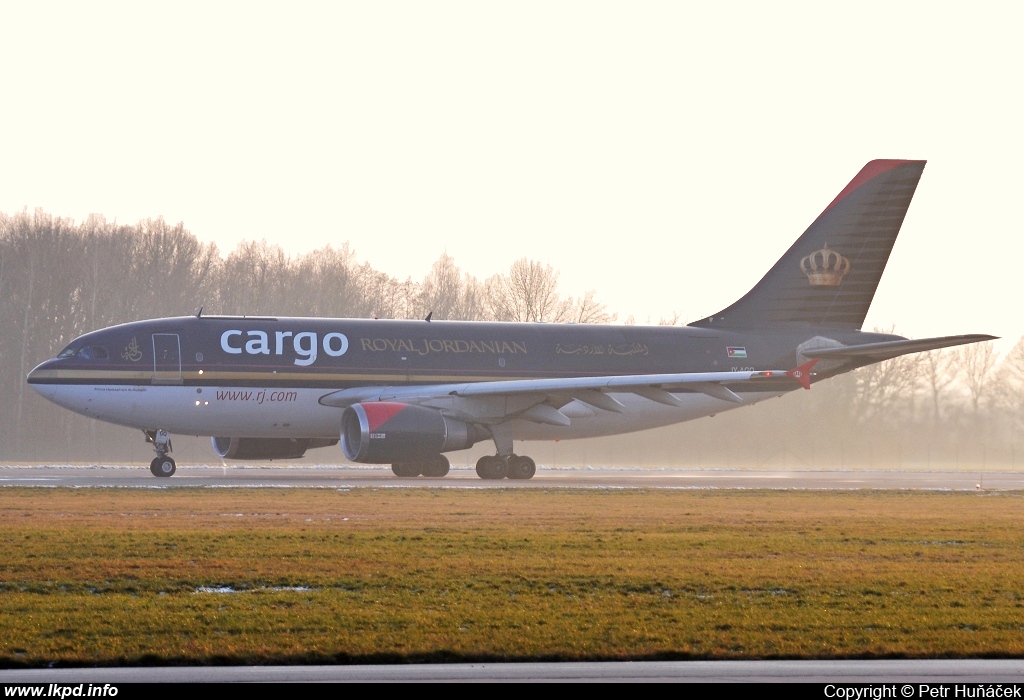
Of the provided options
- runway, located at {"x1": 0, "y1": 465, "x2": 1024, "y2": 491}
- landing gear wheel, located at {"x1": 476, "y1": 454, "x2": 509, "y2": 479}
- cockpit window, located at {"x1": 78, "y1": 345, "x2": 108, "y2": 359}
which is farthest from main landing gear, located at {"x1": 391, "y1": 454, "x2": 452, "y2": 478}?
cockpit window, located at {"x1": 78, "y1": 345, "x2": 108, "y2": 359}

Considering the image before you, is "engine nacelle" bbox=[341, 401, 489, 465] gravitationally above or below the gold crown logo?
below

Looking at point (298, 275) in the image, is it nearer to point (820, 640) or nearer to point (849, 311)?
point (849, 311)

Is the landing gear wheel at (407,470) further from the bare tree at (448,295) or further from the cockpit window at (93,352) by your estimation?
the bare tree at (448,295)

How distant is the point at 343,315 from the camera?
72.0 meters

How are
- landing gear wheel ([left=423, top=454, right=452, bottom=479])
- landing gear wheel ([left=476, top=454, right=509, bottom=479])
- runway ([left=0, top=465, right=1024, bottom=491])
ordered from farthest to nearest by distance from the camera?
landing gear wheel ([left=423, top=454, right=452, bottom=479])
landing gear wheel ([left=476, top=454, right=509, bottom=479])
runway ([left=0, top=465, right=1024, bottom=491])

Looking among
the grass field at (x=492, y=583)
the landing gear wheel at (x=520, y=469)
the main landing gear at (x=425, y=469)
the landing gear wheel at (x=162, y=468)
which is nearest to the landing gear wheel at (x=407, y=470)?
the main landing gear at (x=425, y=469)

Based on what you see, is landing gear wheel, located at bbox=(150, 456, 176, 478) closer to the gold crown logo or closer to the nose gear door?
the nose gear door

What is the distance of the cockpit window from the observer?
1197 inches

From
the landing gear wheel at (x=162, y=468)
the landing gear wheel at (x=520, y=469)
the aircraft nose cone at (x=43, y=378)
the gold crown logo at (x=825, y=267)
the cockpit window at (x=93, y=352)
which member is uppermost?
the gold crown logo at (x=825, y=267)

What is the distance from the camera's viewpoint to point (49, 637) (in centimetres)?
925

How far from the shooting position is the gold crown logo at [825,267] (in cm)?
3734

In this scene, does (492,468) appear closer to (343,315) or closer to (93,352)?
(93,352)

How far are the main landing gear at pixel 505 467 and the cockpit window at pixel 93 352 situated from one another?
9.50 m

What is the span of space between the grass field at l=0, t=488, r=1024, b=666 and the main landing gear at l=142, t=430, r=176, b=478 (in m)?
9.74
